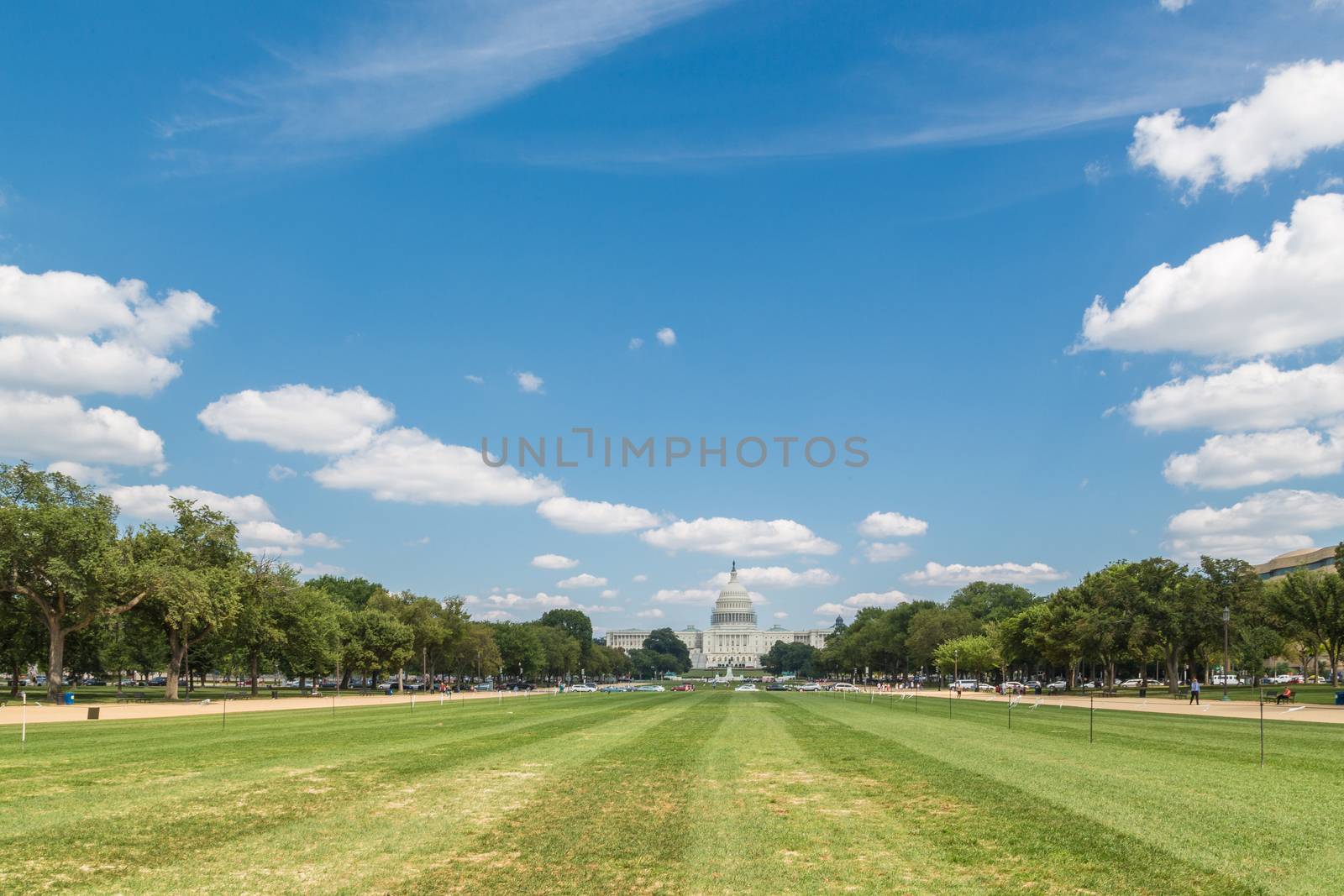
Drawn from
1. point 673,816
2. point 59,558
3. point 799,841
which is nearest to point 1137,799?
point 799,841

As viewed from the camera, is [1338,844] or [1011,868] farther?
[1338,844]

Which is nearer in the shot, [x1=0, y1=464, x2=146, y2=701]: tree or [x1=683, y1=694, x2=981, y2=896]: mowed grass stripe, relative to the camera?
[x1=683, y1=694, x2=981, y2=896]: mowed grass stripe

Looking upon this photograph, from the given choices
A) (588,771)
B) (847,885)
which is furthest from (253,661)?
(847,885)

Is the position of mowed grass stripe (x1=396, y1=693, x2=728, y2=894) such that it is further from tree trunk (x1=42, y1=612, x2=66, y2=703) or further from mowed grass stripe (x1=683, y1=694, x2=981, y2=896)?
tree trunk (x1=42, y1=612, x2=66, y2=703)

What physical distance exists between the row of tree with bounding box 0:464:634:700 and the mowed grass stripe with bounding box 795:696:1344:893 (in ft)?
187

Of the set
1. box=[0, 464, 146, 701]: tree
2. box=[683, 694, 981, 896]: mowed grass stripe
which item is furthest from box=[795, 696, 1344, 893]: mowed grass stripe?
box=[0, 464, 146, 701]: tree

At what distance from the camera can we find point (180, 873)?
12367 millimetres

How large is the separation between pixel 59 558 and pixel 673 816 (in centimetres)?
6393

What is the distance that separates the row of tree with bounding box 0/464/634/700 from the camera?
214 feet

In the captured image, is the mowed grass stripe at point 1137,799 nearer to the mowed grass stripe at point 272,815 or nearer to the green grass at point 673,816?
the green grass at point 673,816

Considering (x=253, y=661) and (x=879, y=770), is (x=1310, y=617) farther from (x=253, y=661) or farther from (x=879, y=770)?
(x=253, y=661)

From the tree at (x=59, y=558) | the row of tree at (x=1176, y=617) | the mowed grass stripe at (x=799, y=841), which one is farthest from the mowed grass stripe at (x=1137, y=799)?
the tree at (x=59, y=558)

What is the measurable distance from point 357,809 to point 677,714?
122 feet

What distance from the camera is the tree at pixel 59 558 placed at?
210 feet
